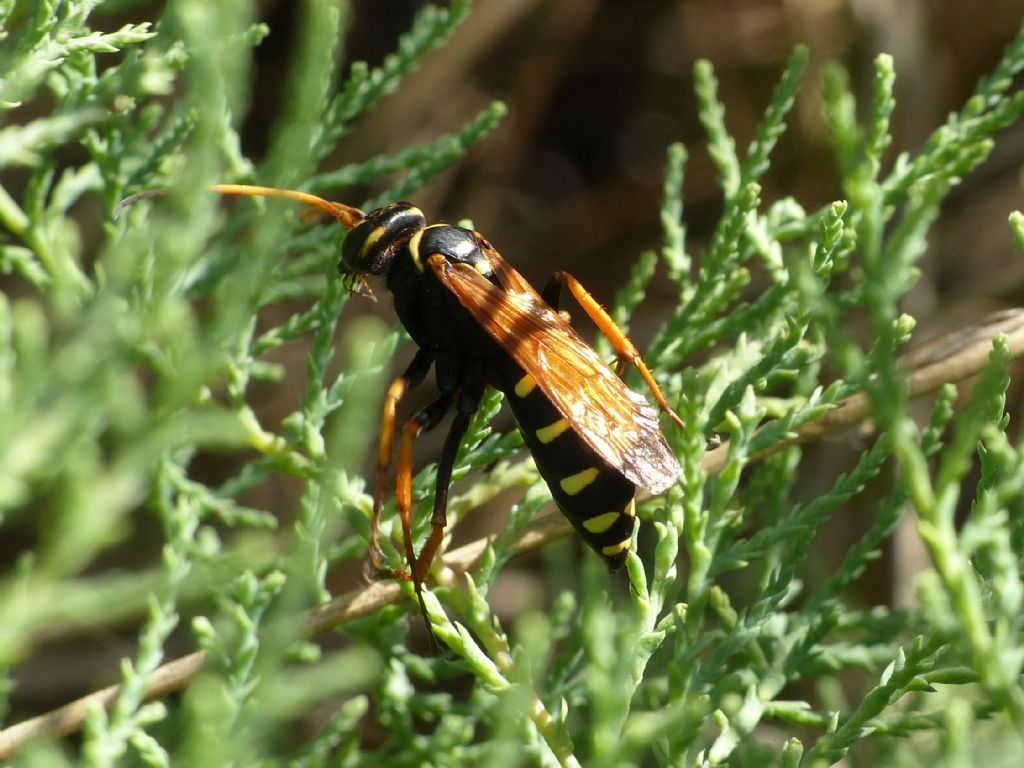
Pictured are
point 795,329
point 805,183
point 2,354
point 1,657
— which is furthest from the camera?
point 805,183

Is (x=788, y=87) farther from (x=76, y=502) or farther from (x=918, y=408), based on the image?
(x=918, y=408)

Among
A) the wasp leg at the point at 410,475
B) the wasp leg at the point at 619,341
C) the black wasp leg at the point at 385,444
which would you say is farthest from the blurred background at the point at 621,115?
the wasp leg at the point at 619,341

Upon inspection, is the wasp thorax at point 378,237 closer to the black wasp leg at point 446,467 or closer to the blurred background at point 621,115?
the black wasp leg at point 446,467

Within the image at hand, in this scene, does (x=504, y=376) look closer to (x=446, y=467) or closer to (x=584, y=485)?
(x=446, y=467)

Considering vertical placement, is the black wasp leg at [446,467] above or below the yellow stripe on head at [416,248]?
below

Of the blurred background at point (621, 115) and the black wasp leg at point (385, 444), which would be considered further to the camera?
the blurred background at point (621, 115)

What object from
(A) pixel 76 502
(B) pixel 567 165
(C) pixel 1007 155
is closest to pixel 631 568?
(A) pixel 76 502

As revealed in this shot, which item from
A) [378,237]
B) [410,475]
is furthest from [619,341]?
[378,237]
